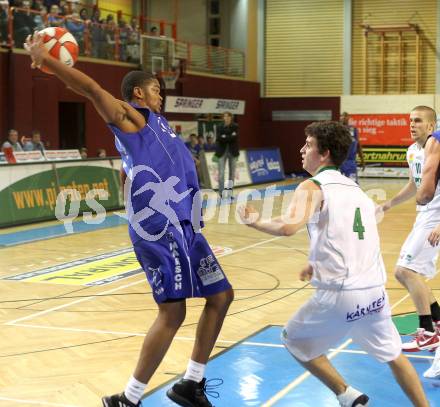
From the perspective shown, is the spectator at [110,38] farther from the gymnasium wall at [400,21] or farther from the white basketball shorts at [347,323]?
the white basketball shorts at [347,323]

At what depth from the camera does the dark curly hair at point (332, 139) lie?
14.6 feet

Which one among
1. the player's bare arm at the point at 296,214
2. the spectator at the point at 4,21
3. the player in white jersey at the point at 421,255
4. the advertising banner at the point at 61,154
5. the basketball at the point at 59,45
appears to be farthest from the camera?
the advertising banner at the point at 61,154

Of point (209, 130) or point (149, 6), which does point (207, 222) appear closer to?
point (209, 130)

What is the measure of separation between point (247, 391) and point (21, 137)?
16.4 m

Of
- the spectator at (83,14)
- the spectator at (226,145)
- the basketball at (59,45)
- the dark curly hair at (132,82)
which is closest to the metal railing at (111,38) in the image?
the spectator at (83,14)

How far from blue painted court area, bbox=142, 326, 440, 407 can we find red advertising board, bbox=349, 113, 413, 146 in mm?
24562

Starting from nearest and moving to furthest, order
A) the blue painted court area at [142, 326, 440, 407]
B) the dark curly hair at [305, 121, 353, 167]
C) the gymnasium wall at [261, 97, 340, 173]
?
the dark curly hair at [305, 121, 353, 167]
the blue painted court area at [142, 326, 440, 407]
the gymnasium wall at [261, 97, 340, 173]

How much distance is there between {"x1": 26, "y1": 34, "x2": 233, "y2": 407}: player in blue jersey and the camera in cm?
480

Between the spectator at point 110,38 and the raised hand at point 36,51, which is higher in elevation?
the spectator at point 110,38

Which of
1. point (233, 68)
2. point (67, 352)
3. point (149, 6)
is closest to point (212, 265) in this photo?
point (67, 352)

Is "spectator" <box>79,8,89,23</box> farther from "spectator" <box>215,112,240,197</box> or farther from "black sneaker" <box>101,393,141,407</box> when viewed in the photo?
"black sneaker" <box>101,393,141,407</box>

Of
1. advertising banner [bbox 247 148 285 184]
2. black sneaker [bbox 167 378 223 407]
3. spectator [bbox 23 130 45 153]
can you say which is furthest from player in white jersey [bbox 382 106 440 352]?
advertising banner [bbox 247 148 285 184]

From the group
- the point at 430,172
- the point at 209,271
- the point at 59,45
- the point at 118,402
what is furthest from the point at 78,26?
the point at 118,402

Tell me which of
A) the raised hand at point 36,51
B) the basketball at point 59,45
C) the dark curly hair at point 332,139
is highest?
the basketball at point 59,45
